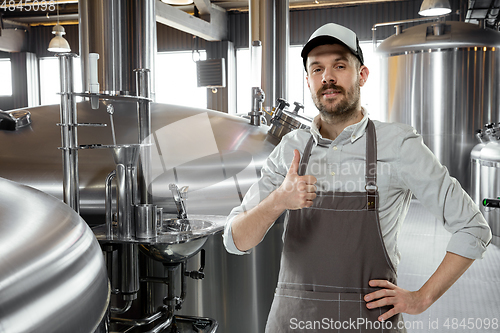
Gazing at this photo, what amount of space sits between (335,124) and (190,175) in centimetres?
111

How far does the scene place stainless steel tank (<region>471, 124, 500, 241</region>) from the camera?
14.0 ft

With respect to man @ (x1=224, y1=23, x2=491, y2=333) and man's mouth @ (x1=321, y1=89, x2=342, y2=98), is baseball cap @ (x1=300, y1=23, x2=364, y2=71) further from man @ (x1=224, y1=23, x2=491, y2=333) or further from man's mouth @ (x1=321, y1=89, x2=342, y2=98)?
man's mouth @ (x1=321, y1=89, x2=342, y2=98)

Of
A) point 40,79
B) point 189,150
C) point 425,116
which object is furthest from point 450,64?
point 40,79

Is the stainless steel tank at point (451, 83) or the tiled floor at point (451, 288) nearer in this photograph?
the tiled floor at point (451, 288)

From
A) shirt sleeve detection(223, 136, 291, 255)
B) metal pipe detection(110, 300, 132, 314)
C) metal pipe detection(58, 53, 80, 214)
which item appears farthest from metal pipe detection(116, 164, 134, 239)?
shirt sleeve detection(223, 136, 291, 255)

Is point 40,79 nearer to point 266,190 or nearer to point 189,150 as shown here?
point 189,150

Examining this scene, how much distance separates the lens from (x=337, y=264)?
3.68 feet

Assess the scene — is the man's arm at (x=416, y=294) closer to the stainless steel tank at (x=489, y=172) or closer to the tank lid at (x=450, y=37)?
the stainless steel tank at (x=489, y=172)

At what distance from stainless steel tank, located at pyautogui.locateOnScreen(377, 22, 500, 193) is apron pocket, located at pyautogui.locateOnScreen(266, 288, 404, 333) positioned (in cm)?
523

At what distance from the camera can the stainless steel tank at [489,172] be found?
4.27 meters

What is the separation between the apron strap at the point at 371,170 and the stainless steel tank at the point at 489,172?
3431 millimetres

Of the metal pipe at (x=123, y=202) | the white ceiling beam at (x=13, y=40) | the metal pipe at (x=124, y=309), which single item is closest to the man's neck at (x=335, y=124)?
the metal pipe at (x=123, y=202)

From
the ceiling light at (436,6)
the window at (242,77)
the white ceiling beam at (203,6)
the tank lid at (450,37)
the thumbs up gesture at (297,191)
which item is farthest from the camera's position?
the window at (242,77)

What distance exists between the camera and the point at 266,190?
4.01 feet
